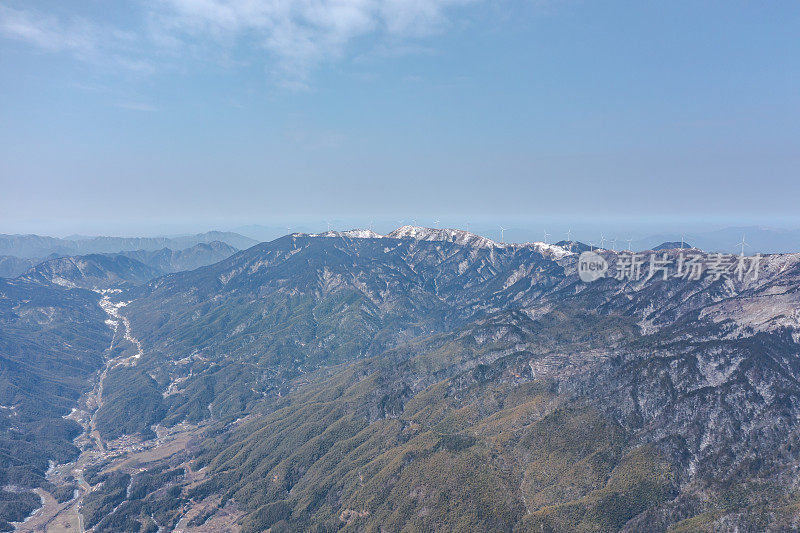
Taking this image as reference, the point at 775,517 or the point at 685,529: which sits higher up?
the point at 775,517

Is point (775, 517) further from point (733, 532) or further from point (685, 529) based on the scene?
point (685, 529)

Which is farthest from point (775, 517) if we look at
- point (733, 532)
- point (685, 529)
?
point (685, 529)
